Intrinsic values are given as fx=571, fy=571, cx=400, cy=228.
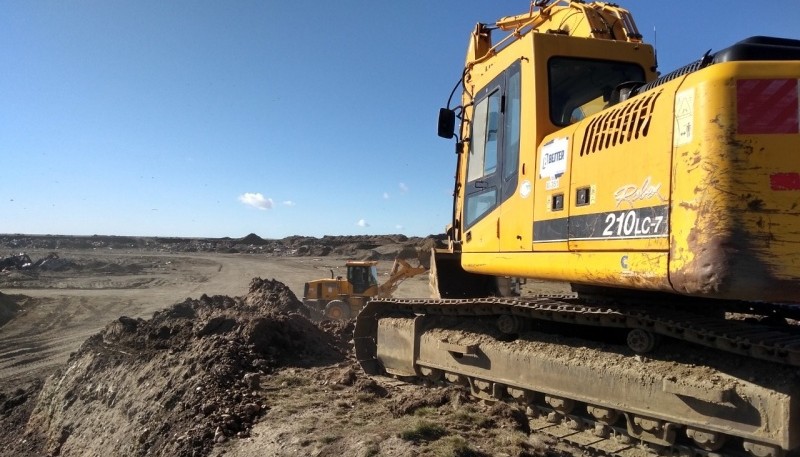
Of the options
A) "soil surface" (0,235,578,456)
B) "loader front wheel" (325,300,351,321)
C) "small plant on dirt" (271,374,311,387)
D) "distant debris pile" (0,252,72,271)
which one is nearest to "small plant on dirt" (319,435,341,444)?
"soil surface" (0,235,578,456)

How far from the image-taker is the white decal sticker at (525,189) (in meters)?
4.54

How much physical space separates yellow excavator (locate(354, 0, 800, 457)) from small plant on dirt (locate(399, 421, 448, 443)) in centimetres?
81

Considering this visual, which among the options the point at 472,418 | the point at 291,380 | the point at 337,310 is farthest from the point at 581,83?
the point at 337,310

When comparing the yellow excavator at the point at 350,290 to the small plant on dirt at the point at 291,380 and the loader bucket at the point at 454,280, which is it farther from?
the small plant on dirt at the point at 291,380

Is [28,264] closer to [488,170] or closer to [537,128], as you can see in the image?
[488,170]

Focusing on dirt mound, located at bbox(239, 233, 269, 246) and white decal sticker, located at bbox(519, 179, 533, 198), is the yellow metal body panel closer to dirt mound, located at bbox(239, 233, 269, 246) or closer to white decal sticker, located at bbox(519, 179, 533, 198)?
white decal sticker, located at bbox(519, 179, 533, 198)

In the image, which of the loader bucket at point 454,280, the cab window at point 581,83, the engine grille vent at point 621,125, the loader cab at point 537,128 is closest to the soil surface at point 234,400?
the loader bucket at point 454,280

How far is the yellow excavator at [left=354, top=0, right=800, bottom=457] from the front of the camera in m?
2.90

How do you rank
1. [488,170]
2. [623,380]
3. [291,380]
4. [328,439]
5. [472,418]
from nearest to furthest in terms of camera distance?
1. [623,380]
2. [328,439]
3. [472,418]
4. [488,170]
5. [291,380]

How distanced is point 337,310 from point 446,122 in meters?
12.7

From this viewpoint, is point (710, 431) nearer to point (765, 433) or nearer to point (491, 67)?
point (765, 433)

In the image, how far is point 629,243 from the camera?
3451 millimetres

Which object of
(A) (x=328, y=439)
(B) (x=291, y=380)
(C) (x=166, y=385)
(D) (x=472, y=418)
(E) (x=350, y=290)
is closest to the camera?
(A) (x=328, y=439)

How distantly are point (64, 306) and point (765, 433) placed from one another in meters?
27.4
